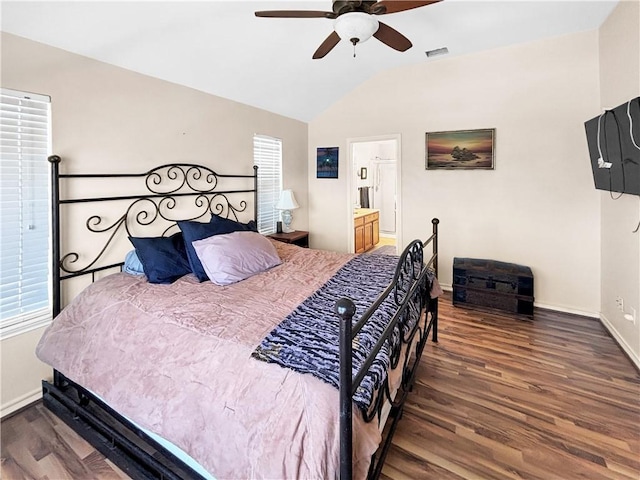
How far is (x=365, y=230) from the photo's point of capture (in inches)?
251

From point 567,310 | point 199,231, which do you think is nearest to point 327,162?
point 199,231

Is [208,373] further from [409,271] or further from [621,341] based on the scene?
[621,341]

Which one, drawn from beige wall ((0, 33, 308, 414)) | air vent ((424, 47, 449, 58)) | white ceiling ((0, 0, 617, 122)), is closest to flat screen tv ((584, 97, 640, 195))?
white ceiling ((0, 0, 617, 122))

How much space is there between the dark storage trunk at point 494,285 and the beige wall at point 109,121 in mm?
2964

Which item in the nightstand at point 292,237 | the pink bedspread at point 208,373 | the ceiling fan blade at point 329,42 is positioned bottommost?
the pink bedspread at point 208,373

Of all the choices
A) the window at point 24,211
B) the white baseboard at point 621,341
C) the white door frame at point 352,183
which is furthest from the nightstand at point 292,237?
the white baseboard at point 621,341

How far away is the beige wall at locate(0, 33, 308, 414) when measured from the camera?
2133 millimetres

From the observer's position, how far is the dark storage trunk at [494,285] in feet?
11.5

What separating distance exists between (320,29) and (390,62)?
1.52 meters

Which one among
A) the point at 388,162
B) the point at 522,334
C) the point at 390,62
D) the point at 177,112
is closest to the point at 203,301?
the point at 177,112

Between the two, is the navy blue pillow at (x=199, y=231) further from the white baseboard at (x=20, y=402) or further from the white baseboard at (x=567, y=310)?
the white baseboard at (x=567, y=310)

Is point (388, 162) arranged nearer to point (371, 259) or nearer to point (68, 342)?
point (371, 259)

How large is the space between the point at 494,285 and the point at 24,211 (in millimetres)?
4215

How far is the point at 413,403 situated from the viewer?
2189 millimetres
